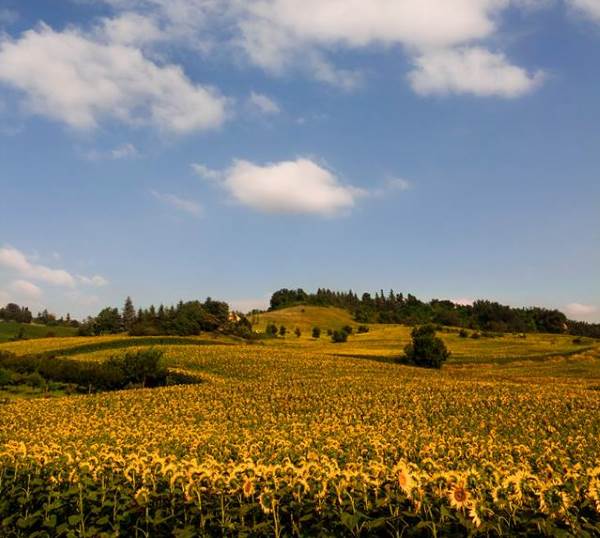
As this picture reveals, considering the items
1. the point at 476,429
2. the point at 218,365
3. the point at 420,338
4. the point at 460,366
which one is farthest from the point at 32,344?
the point at 476,429

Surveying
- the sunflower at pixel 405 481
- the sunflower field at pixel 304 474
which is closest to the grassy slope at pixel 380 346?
the sunflower field at pixel 304 474

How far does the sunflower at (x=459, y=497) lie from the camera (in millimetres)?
6871

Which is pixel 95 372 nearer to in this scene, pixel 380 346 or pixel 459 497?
pixel 459 497

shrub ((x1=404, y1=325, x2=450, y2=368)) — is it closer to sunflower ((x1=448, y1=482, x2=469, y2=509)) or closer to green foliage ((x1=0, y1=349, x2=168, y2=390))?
green foliage ((x1=0, y1=349, x2=168, y2=390))

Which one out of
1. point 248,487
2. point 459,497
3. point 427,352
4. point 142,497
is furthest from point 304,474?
point 427,352

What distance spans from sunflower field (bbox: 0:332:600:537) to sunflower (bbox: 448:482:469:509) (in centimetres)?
2

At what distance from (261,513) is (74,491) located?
365cm

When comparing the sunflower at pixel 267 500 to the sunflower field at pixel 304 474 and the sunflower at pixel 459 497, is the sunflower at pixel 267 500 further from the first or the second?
the sunflower at pixel 459 497

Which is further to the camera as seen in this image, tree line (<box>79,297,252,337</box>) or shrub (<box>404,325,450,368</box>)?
tree line (<box>79,297,252,337</box>)

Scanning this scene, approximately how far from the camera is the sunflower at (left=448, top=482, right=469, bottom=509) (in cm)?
687

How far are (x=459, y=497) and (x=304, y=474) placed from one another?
2533 millimetres

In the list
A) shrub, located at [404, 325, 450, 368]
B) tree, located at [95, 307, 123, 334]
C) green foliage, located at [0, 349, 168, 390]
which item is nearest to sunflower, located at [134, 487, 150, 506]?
green foliage, located at [0, 349, 168, 390]

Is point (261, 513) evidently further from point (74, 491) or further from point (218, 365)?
point (218, 365)

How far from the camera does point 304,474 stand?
335 inches
